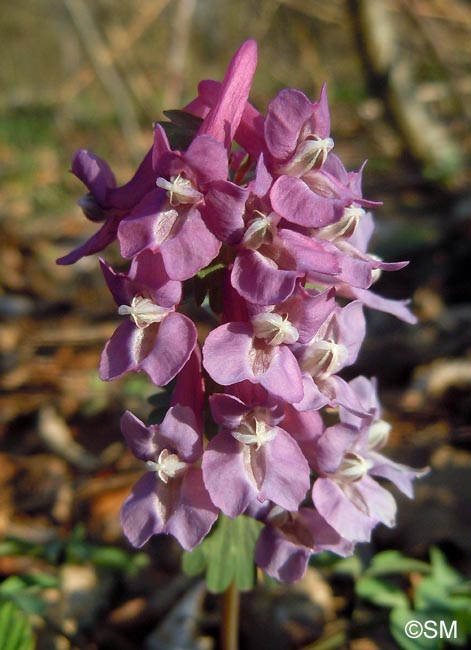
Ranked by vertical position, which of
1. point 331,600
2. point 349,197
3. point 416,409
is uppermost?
point 349,197

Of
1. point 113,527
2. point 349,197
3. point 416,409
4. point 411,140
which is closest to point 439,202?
point 411,140

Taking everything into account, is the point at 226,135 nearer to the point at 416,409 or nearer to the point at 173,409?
the point at 173,409

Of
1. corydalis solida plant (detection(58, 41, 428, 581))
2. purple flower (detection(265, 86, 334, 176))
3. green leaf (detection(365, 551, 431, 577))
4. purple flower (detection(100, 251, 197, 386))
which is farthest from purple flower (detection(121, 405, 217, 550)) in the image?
green leaf (detection(365, 551, 431, 577))

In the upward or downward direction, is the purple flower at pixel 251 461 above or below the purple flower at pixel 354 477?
above

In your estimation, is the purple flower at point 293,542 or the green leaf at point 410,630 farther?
the green leaf at point 410,630

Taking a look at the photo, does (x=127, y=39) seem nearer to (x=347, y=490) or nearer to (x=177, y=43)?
(x=177, y=43)

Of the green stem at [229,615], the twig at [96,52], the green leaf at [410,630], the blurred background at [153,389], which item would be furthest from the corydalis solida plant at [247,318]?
the twig at [96,52]

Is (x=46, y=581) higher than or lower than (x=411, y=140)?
higher

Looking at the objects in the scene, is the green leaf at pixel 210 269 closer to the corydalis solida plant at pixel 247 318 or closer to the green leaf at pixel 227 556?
the corydalis solida plant at pixel 247 318

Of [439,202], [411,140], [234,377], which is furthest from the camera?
[411,140]
